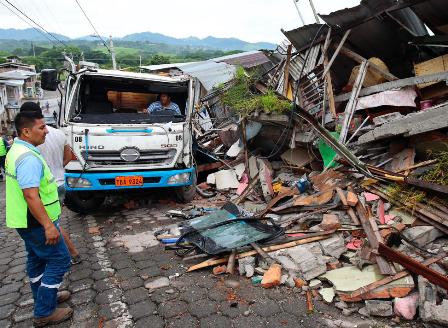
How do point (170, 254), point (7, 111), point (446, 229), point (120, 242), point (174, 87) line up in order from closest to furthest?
point (446, 229)
point (170, 254)
point (120, 242)
point (174, 87)
point (7, 111)

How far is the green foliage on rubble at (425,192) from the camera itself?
418 cm

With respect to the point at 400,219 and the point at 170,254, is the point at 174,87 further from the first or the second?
the point at 400,219

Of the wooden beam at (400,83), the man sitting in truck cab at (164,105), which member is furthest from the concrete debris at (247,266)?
the wooden beam at (400,83)

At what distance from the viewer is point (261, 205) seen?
6316 millimetres

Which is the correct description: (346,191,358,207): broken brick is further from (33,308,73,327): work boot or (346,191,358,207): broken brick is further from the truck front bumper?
(33,308,73,327): work boot

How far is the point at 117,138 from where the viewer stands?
584cm

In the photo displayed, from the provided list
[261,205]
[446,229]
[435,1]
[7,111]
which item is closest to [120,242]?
[261,205]

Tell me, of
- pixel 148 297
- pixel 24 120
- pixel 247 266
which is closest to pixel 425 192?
pixel 247 266

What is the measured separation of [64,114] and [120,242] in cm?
260

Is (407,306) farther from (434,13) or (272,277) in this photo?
(434,13)

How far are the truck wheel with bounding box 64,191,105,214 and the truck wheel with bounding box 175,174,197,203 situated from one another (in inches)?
60.4

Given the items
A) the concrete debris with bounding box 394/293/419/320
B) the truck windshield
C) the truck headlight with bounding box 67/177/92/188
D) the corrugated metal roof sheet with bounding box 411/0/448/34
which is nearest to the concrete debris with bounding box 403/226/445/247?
the concrete debris with bounding box 394/293/419/320

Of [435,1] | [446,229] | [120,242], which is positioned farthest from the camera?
[435,1]

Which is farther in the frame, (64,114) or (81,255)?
(64,114)
